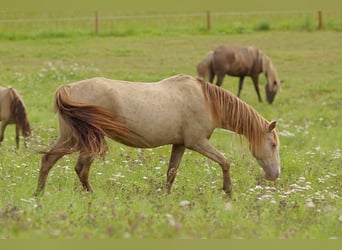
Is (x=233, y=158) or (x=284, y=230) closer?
(x=284, y=230)

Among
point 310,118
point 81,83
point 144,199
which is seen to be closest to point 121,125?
point 81,83

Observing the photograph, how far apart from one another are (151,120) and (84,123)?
83 centimetres

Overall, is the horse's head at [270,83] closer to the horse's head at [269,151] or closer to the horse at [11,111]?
the horse at [11,111]

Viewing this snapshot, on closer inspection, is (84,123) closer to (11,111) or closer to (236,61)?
(11,111)

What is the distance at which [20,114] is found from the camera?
15273 mm

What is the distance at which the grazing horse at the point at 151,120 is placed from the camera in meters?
8.59

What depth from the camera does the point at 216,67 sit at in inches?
876

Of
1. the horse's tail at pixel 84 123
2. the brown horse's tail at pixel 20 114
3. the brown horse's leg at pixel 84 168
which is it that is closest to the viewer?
the horse's tail at pixel 84 123

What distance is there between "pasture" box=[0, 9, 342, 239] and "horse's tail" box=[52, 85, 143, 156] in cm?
49

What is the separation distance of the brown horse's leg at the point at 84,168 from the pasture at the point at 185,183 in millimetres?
126

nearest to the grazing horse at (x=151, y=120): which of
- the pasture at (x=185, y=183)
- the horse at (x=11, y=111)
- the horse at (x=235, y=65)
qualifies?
the pasture at (x=185, y=183)

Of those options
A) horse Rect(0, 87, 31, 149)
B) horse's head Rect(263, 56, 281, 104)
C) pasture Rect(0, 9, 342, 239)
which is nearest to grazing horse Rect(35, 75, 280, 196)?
pasture Rect(0, 9, 342, 239)

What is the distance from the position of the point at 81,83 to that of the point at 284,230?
3.28m

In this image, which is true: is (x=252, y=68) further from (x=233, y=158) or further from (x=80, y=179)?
(x=80, y=179)
